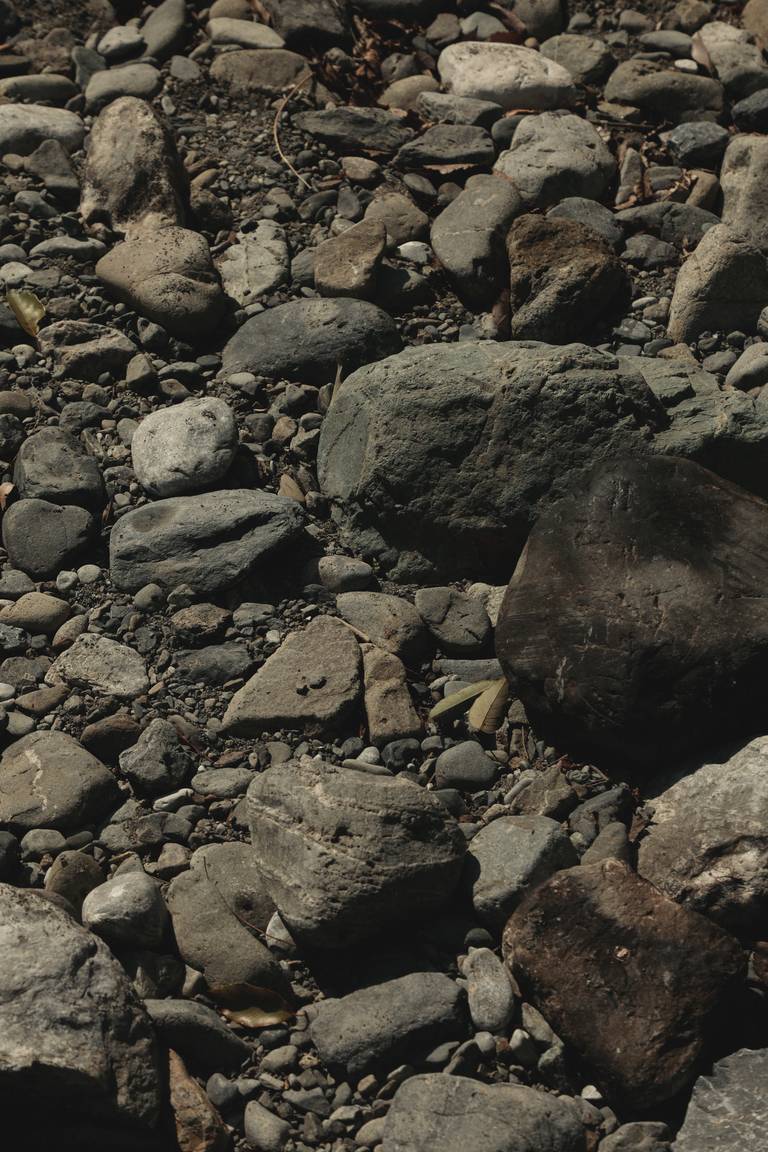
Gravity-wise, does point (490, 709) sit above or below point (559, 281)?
below

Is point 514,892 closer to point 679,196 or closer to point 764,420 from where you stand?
point 764,420

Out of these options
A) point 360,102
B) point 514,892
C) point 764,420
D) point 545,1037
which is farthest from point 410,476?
point 360,102

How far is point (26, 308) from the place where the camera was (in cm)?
422

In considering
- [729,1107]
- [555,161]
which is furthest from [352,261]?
[729,1107]

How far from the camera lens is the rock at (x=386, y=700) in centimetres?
320

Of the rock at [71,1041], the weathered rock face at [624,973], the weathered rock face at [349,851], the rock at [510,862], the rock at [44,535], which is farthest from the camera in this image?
the rock at [44,535]

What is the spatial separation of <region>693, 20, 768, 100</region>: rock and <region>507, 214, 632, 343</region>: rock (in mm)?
1270

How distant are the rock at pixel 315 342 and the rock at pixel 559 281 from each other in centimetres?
43

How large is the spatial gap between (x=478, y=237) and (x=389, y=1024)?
8.80 feet

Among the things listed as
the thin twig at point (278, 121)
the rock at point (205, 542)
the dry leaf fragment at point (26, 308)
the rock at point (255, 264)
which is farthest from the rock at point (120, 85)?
the rock at point (205, 542)

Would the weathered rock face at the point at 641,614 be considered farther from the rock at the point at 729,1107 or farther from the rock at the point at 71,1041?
the rock at the point at 71,1041

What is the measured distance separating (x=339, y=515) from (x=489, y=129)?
1.98 metres

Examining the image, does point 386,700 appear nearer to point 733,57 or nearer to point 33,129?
point 33,129

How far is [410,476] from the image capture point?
354 centimetres
